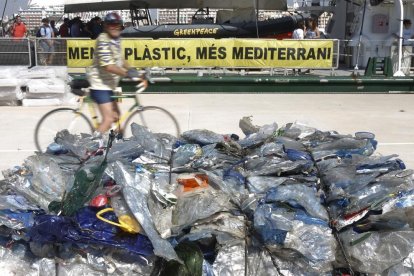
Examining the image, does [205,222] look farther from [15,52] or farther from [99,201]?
[15,52]

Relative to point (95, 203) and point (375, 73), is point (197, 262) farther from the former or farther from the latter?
point (375, 73)

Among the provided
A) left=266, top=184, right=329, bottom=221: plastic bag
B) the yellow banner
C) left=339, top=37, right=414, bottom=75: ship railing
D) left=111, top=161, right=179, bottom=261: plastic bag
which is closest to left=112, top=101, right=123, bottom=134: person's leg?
left=111, top=161, right=179, bottom=261: plastic bag

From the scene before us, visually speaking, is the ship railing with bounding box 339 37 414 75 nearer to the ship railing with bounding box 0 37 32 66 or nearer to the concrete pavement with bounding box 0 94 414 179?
the concrete pavement with bounding box 0 94 414 179

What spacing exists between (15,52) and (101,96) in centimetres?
847

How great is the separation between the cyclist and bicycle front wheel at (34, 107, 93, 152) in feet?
1.38

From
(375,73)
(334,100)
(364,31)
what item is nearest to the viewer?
(334,100)

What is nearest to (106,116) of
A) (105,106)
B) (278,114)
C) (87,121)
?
(105,106)

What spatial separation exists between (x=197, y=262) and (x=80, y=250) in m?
0.83

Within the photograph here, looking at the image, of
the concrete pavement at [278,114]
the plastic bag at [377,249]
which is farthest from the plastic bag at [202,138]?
the concrete pavement at [278,114]

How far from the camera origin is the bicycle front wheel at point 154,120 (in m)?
7.07

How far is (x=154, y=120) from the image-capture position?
7.19m

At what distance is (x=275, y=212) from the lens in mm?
3809

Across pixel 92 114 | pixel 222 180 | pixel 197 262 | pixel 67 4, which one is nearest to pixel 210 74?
pixel 92 114

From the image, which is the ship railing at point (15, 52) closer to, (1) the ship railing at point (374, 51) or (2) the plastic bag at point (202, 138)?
(1) the ship railing at point (374, 51)
